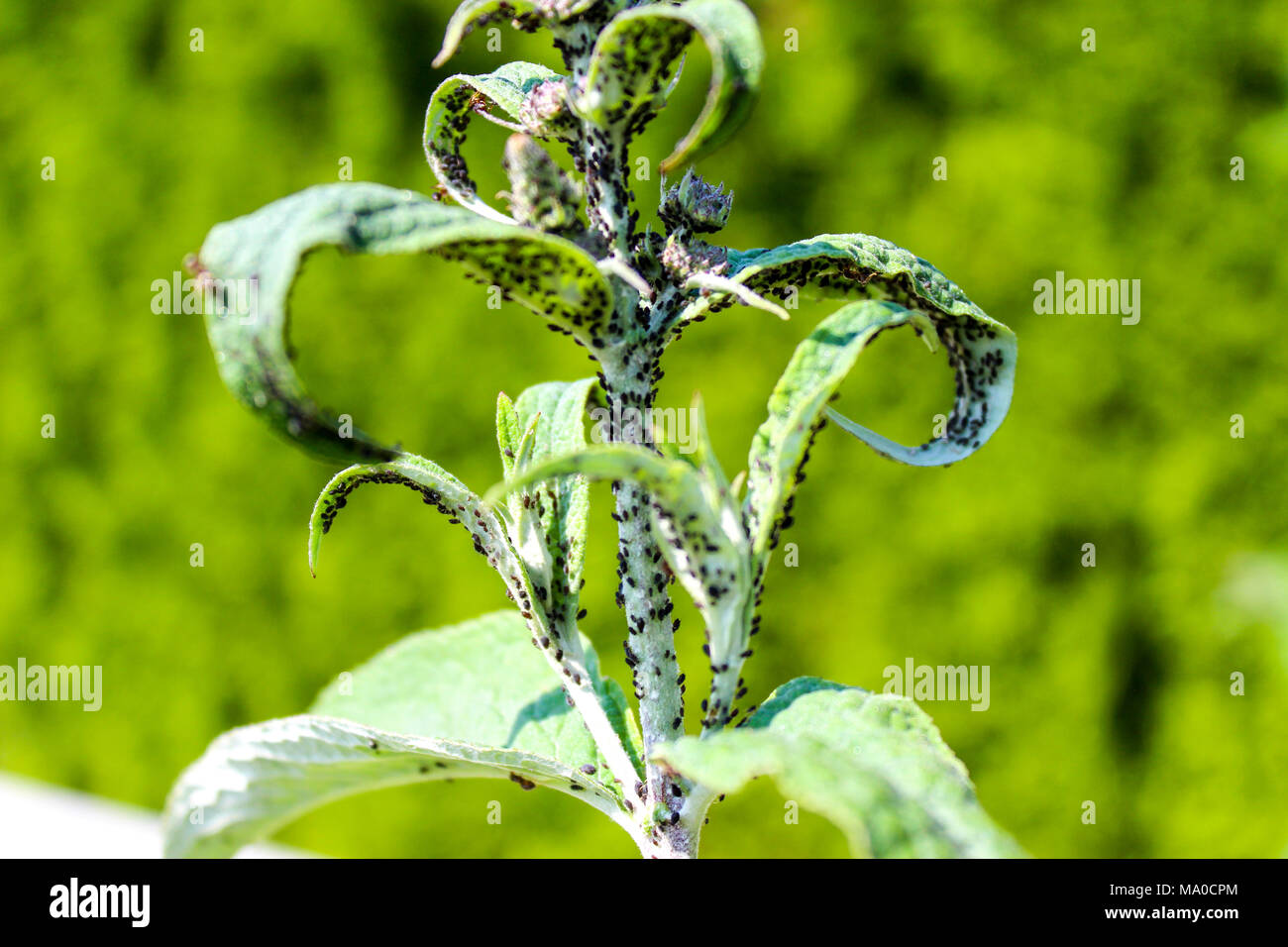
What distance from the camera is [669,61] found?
88 centimetres

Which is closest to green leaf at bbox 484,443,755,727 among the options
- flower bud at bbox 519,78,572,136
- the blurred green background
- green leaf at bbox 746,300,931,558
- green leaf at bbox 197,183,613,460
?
green leaf at bbox 746,300,931,558

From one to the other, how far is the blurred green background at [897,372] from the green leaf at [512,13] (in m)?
1.81

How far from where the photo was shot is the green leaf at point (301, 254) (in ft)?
2.36

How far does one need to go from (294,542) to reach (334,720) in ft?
8.47

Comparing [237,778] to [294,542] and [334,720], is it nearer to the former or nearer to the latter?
[334,720]

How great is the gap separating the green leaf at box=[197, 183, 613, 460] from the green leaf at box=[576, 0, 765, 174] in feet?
0.47

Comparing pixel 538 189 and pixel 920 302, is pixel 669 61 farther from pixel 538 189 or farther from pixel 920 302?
pixel 920 302

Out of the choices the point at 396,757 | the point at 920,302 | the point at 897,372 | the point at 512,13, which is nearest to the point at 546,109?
the point at 512,13

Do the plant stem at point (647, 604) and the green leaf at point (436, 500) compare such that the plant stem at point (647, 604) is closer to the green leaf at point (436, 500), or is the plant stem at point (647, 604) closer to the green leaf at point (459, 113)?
the green leaf at point (436, 500)

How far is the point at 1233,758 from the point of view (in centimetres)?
283

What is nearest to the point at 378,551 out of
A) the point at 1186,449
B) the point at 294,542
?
the point at 294,542

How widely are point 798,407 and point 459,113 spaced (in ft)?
1.75

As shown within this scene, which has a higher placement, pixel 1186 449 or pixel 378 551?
pixel 1186 449

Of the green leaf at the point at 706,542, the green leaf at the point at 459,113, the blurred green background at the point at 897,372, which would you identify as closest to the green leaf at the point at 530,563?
the green leaf at the point at 706,542
